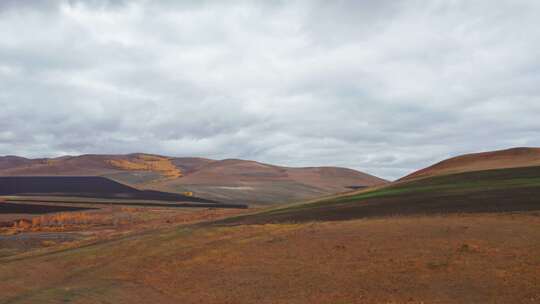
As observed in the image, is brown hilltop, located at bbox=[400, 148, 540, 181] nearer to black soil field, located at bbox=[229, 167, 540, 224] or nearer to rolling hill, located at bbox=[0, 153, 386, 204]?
black soil field, located at bbox=[229, 167, 540, 224]

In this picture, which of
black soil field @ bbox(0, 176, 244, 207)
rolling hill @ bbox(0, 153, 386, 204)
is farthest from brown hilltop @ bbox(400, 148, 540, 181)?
black soil field @ bbox(0, 176, 244, 207)

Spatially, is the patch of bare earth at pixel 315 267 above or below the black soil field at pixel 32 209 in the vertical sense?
below

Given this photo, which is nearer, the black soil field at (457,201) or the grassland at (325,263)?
the grassland at (325,263)

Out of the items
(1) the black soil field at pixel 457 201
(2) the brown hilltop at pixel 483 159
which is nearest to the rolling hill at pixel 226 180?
(2) the brown hilltop at pixel 483 159

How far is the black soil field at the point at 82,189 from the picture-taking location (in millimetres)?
111506

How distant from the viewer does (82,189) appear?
4966 inches

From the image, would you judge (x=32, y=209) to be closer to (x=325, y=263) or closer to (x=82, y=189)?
(x=82, y=189)

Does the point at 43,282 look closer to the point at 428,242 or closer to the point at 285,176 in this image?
the point at 428,242

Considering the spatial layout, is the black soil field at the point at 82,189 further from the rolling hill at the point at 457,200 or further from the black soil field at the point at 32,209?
the rolling hill at the point at 457,200

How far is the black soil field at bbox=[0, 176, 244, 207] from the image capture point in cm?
11151

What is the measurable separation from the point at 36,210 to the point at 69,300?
2611 inches

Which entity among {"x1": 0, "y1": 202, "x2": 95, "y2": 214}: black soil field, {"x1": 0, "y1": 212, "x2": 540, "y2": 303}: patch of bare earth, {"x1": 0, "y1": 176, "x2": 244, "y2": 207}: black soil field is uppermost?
{"x1": 0, "y1": 176, "x2": 244, "y2": 207}: black soil field

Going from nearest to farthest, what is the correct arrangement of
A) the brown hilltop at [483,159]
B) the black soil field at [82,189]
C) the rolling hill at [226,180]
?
1. the brown hilltop at [483,159]
2. the black soil field at [82,189]
3. the rolling hill at [226,180]

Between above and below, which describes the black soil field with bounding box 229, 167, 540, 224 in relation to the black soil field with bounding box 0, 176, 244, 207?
below
